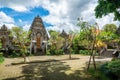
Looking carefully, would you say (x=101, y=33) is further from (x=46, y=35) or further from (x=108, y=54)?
(x=46, y=35)

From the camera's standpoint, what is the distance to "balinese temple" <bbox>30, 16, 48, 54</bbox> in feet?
144

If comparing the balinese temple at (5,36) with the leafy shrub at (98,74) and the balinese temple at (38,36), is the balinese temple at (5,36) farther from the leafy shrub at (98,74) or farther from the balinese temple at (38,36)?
the leafy shrub at (98,74)

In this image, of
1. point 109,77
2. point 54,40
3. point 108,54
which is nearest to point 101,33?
point 109,77

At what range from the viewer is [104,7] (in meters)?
18.0

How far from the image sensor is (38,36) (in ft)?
148

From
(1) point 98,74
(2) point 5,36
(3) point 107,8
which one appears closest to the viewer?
(3) point 107,8

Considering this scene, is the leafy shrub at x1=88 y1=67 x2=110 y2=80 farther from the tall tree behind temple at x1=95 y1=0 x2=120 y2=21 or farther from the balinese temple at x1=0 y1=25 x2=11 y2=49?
the balinese temple at x1=0 y1=25 x2=11 y2=49

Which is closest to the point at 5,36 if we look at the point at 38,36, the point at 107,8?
the point at 38,36

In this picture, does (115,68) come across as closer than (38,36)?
Yes

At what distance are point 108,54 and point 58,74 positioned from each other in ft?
80.3

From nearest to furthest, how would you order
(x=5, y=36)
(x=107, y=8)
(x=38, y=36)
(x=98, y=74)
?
(x=107, y=8)
(x=98, y=74)
(x=5, y=36)
(x=38, y=36)

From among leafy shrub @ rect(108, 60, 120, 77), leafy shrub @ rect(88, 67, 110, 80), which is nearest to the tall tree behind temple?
leafy shrub @ rect(108, 60, 120, 77)

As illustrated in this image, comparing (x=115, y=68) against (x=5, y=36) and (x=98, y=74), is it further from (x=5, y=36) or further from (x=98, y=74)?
(x=5, y=36)

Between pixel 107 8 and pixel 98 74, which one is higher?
pixel 107 8
